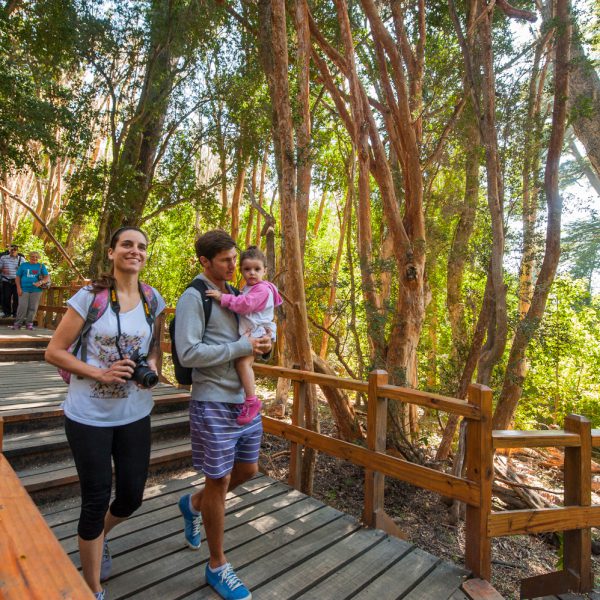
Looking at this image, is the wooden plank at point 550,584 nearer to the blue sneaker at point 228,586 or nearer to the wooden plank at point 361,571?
the wooden plank at point 361,571

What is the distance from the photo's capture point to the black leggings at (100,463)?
5.99 feet

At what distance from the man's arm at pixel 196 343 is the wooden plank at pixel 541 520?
6.08ft

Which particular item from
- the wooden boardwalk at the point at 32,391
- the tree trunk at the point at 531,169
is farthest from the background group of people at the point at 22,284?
the tree trunk at the point at 531,169

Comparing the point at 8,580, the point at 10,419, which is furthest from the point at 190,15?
the point at 8,580

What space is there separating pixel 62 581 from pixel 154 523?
7.84ft

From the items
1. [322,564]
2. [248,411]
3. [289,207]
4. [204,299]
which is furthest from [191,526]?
[289,207]

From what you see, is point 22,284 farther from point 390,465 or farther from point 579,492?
point 579,492

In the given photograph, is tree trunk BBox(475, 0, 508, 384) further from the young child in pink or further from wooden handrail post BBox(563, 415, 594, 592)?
the young child in pink

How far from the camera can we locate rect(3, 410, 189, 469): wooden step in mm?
3250

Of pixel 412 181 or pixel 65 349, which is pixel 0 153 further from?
pixel 65 349

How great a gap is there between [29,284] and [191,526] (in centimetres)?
793

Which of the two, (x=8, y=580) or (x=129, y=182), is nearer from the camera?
(x=8, y=580)

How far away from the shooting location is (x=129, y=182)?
9.62 metres

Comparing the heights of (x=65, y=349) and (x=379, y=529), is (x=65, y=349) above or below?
above
